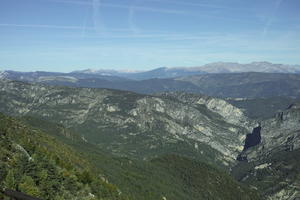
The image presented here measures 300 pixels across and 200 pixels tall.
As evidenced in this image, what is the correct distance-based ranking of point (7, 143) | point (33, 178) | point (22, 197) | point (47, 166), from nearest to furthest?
point (22, 197), point (33, 178), point (47, 166), point (7, 143)

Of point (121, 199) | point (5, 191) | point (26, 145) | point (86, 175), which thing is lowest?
point (121, 199)

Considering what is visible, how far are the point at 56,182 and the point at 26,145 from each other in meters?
49.7

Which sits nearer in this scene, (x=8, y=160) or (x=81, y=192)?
(x=8, y=160)

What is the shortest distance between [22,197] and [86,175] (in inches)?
4770

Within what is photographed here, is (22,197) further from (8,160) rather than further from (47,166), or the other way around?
(47,166)

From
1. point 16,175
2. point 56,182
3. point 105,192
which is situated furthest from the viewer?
point 105,192

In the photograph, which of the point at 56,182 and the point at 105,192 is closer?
the point at 56,182

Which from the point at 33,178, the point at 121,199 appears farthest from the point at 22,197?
the point at 121,199

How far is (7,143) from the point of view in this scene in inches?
4651

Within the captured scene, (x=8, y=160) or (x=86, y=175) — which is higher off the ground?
(x=8, y=160)

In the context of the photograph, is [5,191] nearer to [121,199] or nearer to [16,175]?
[16,175]

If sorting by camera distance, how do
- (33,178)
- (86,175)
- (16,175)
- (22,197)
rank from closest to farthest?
1. (22,197)
2. (16,175)
3. (33,178)
4. (86,175)

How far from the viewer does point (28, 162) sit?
9856 centimetres

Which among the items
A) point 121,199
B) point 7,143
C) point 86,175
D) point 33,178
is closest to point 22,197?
point 33,178
